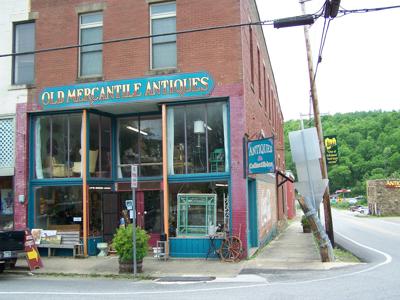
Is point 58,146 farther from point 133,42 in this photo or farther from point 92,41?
point 133,42

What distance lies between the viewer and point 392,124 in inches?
3794

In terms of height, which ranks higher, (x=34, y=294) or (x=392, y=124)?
(x=392, y=124)

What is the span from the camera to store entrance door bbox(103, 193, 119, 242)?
54.6 feet

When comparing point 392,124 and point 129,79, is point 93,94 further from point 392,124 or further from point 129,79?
point 392,124

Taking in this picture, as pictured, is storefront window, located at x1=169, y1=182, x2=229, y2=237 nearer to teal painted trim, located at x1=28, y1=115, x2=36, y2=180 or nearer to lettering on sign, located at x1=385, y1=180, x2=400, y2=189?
teal painted trim, located at x1=28, y1=115, x2=36, y2=180

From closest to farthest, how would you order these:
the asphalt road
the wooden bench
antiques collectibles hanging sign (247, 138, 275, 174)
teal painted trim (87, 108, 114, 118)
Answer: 1. the asphalt road
2. antiques collectibles hanging sign (247, 138, 275, 174)
3. the wooden bench
4. teal painted trim (87, 108, 114, 118)

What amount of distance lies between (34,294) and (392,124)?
96.9 m

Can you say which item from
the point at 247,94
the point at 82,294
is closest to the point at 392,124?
the point at 247,94

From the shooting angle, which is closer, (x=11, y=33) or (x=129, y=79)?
(x=129, y=79)

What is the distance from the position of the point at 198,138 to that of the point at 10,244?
6486 millimetres

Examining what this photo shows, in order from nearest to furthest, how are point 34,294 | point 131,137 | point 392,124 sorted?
1. point 34,294
2. point 131,137
3. point 392,124

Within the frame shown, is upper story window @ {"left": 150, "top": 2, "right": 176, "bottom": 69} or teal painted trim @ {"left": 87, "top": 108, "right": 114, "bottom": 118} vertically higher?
upper story window @ {"left": 150, "top": 2, "right": 176, "bottom": 69}

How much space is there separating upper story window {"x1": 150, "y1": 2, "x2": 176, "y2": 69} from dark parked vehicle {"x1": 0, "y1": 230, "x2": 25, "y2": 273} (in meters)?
6.86

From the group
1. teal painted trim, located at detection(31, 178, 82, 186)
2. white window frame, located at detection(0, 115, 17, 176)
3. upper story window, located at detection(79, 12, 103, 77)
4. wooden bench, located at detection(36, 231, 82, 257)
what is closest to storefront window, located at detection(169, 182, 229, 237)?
wooden bench, located at detection(36, 231, 82, 257)
